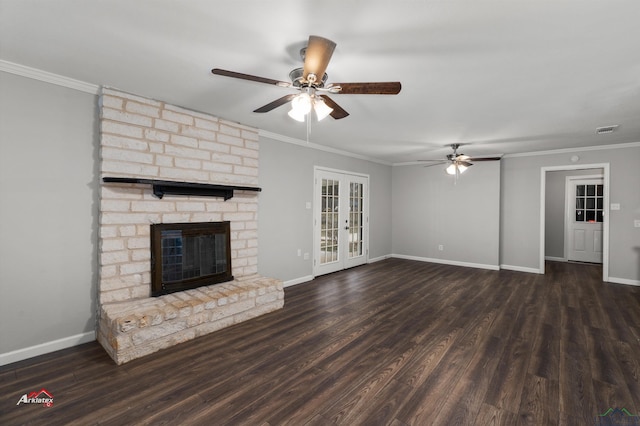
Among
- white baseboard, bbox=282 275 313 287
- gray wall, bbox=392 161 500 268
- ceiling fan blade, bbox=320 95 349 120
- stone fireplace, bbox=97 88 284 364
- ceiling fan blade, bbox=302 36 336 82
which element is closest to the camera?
ceiling fan blade, bbox=302 36 336 82

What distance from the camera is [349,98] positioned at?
3117 mm

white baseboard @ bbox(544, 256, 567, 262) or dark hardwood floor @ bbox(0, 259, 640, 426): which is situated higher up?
white baseboard @ bbox(544, 256, 567, 262)

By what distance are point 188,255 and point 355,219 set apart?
395 centimetres

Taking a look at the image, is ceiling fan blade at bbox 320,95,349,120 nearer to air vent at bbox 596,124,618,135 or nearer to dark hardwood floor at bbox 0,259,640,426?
dark hardwood floor at bbox 0,259,640,426

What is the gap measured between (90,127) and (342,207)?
14.3 ft

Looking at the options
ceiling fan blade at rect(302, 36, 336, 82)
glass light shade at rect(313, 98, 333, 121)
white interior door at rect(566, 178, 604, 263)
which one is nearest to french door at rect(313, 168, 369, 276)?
glass light shade at rect(313, 98, 333, 121)

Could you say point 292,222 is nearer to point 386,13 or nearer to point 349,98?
point 349,98

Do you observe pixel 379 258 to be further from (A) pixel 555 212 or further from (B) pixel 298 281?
(A) pixel 555 212

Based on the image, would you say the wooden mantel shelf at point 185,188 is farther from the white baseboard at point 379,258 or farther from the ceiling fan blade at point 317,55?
the white baseboard at point 379,258

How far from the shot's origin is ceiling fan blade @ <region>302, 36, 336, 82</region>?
5.48 feet

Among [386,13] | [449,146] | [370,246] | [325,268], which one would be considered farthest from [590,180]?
[386,13]

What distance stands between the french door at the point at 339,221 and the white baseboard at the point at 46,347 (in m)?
3.44

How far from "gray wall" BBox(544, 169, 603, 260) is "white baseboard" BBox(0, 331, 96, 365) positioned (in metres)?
9.26

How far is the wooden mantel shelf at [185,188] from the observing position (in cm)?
299
